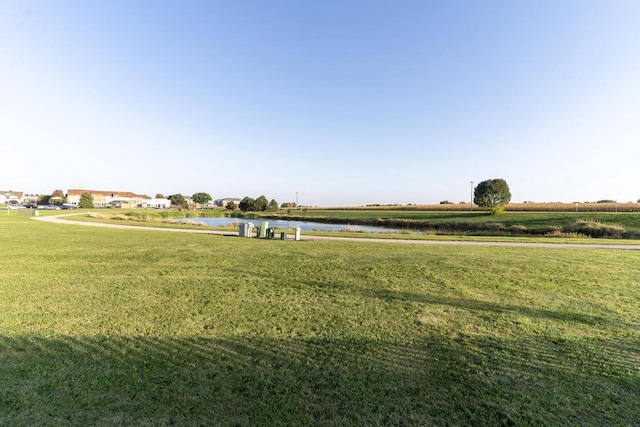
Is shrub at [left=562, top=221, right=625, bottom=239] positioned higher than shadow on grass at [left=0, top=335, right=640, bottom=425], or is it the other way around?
shrub at [left=562, top=221, right=625, bottom=239]

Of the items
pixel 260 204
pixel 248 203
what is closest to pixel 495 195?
pixel 260 204

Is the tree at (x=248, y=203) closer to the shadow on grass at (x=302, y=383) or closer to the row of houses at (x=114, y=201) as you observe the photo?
the row of houses at (x=114, y=201)

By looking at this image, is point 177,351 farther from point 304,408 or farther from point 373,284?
point 373,284

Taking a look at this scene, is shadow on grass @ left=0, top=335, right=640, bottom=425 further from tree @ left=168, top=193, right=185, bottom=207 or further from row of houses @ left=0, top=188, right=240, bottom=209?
tree @ left=168, top=193, right=185, bottom=207

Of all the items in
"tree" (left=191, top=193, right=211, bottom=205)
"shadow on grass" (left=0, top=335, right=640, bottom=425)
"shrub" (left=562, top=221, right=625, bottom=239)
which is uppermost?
"tree" (left=191, top=193, right=211, bottom=205)

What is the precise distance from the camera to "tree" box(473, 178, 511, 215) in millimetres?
Result: 55156

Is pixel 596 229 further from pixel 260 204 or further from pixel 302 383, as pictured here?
pixel 260 204

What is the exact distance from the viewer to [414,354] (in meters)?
3.94

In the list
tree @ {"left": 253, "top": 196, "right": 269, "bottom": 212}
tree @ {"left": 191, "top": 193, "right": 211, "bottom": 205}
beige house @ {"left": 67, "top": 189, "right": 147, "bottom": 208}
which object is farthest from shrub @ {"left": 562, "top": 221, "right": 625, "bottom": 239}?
tree @ {"left": 191, "top": 193, "right": 211, "bottom": 205}

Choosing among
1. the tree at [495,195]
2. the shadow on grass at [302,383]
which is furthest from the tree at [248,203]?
the shadow on grass at [302,383]

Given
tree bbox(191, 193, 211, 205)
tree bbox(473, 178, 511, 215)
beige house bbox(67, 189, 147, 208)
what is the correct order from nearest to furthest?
tree bbox(473, 178, 511, 215), beige house bbox(67, 189, 147, 208), tree bbox(191, 193, 211, 205)

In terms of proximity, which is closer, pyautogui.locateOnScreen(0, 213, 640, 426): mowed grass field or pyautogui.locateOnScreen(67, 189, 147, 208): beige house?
pyautogui.locateOnScreen(0, 213, 640, 426): mowed grass field

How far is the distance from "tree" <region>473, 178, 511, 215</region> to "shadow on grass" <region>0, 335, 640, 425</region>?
5932cm

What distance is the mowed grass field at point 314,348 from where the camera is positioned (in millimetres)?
2842
